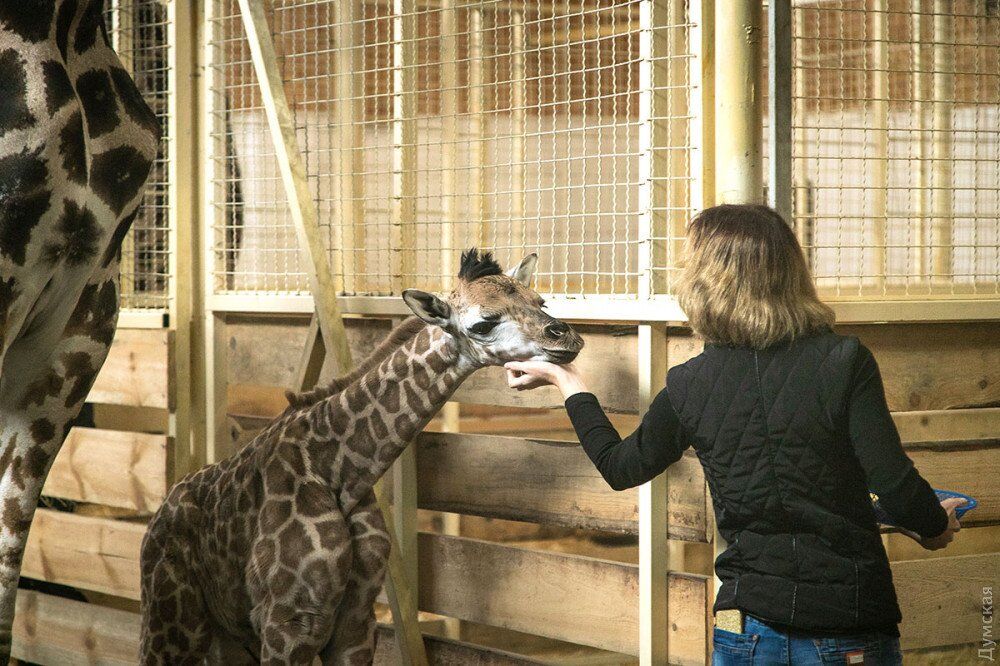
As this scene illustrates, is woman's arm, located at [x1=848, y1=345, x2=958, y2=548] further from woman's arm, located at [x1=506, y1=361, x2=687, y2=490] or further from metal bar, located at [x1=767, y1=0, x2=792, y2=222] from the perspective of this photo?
metal bar, located at [x1=767, y1=0, x2=792, y2=222]

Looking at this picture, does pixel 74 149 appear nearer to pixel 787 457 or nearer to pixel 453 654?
pixel 787 457

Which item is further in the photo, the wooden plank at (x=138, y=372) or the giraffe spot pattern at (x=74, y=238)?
the wooden plank at (x=138, y=372)

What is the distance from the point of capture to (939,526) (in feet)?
6.96

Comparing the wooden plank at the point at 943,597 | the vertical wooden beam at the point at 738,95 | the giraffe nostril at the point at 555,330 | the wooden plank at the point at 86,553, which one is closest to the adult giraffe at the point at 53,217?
the giraffe nostril at the point at 555,330

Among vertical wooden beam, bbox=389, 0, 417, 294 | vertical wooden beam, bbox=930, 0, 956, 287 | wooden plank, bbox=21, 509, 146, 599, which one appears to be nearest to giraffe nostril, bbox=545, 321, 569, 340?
vertical wooden beam, bbox=389, 0, 417, 294

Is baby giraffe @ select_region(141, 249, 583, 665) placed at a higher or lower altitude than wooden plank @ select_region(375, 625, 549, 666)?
higher

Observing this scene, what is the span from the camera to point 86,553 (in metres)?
4.46

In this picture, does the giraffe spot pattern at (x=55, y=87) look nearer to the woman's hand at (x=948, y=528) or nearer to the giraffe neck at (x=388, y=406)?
the giraffe neck at (x=388, y=406)

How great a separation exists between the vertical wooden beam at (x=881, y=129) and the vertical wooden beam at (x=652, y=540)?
63 cm

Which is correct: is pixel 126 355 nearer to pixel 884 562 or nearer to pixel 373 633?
pixel 373 633

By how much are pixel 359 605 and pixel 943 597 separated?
1.60 m

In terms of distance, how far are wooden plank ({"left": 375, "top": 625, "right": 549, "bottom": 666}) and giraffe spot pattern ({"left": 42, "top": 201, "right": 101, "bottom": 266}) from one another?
1.92 meters

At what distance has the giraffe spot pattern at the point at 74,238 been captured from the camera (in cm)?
177

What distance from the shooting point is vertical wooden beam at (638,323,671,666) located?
3057mm
